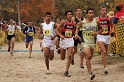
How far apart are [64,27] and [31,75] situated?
1.82 m

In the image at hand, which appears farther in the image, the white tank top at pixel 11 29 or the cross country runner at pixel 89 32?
the white tank top at pixel 11 29

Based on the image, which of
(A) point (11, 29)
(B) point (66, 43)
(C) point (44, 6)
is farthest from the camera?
(C) point (44, 6)

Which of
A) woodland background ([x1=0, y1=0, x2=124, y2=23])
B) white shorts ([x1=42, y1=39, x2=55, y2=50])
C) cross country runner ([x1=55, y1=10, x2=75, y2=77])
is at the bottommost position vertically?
white shorts ([x1=42, y1=39, x2=55, y2=50])

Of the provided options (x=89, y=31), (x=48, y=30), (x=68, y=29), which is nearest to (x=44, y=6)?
(x=48, y=30)

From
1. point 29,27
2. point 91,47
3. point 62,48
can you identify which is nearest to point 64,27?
point 62,48

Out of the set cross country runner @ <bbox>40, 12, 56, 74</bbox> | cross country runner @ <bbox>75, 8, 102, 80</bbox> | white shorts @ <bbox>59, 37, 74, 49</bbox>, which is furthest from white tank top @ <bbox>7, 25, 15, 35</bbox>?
cross country runner @ <bbox>75, 8, 102, 80</bbox>

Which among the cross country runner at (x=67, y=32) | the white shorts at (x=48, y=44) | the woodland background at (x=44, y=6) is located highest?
the woodland background at (x=44, y=6)

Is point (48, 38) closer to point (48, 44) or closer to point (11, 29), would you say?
A: point (48, 44)

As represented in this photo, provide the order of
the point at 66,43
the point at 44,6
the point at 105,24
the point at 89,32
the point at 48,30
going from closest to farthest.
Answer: the point at 89,32, the point at 66,43, the point at 105,24, the point at 48,30, the point at 44,6

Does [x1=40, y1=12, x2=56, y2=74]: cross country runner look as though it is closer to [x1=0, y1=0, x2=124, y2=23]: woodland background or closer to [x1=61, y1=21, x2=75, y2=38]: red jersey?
[x1=61, y1=21, x2=75, y2=38]: red jersey

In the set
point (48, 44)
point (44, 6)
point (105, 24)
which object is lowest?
point (48, 44)

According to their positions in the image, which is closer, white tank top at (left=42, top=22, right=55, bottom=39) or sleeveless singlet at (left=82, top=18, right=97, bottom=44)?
sleeveless singlet at (left=82, top=18, right=97, bottom=44)

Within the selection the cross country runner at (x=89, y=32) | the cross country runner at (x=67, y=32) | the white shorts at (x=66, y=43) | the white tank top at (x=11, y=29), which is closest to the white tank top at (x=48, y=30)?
the cross country runner at (x=67, y=32)

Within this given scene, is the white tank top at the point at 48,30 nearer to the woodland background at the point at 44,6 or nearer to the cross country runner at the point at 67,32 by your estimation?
the cross country runner at the point at 67,32
